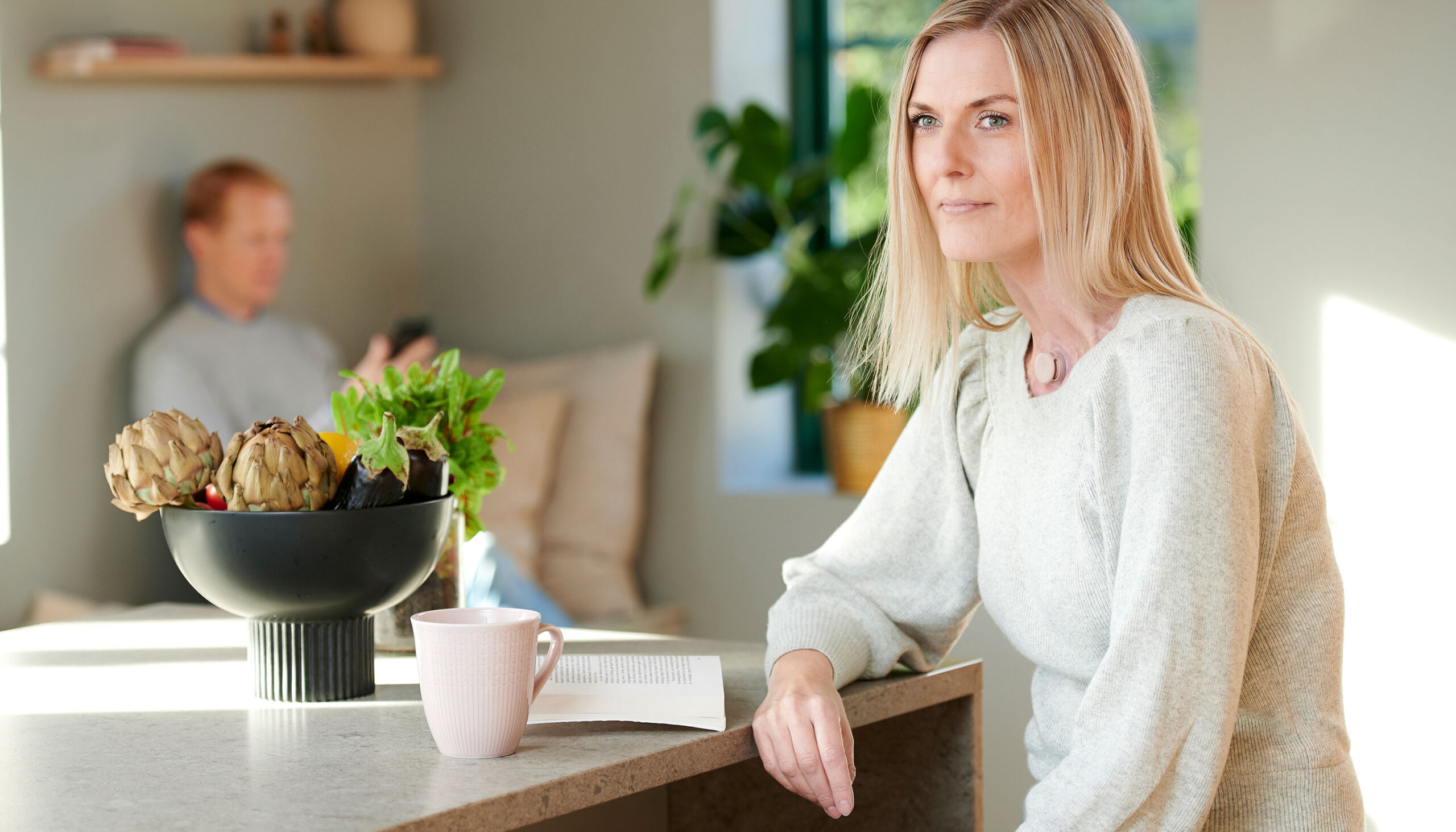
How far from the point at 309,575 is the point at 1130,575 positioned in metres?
0.61

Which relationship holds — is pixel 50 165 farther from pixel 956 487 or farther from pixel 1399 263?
pixel 1399 263

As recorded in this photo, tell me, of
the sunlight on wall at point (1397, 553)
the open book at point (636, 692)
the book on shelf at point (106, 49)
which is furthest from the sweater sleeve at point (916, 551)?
the book on shelf at point (106, 49)

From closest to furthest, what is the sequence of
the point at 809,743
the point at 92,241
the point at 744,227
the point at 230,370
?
the point at 809,743 < the point at 92,241 < the point at 230,370 < the point at 744,227

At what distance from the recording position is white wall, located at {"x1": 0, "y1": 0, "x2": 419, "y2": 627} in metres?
2.84

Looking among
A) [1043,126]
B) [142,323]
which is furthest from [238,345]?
[1043,126]

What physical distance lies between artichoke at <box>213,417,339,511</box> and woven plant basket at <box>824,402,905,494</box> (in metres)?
2.07

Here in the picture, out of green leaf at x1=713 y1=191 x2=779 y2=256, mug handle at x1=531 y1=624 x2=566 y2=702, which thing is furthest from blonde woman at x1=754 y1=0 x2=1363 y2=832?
green leaf at x1=713 y1=191 x2=779 y2=256

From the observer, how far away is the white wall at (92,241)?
284cm

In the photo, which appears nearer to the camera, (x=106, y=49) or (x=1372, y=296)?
(x=1372, y=296)

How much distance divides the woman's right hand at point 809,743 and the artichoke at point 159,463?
18.6 inches

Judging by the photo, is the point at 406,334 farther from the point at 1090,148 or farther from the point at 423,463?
the point at 1090,148

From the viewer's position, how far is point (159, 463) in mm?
1047

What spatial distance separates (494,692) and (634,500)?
7.96 feet

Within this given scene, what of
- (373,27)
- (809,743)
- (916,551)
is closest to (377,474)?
(809,743)
